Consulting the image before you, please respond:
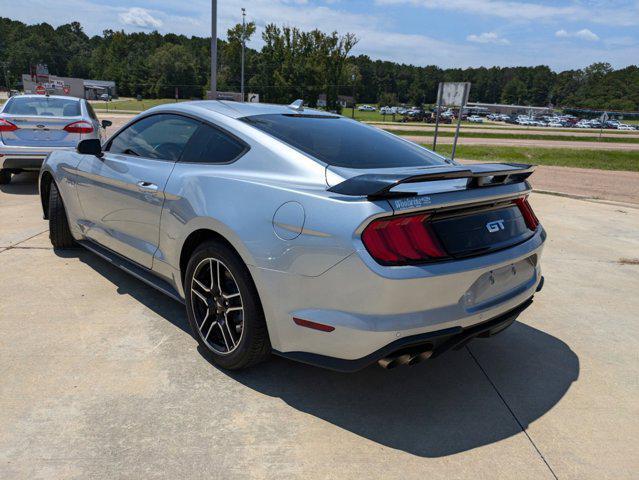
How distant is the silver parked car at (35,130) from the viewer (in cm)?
772

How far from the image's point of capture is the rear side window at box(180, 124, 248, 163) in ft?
9.61

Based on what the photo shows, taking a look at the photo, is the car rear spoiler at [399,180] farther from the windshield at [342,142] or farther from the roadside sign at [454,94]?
the roadside sign at [454,94]

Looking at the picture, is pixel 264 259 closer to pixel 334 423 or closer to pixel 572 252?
pixel 334 423

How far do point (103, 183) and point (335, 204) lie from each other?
7.84 feet

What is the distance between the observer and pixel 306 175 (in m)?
2.51

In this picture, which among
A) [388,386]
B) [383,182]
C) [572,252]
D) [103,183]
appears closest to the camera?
[383,182]

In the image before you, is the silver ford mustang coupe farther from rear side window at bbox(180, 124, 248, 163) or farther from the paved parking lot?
the paved parking lot

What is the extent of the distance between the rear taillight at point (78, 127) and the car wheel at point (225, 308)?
6.25 m

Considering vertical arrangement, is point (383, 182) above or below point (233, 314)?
above

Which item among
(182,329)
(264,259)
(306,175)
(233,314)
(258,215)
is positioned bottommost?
(182,329)

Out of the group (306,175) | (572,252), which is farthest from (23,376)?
(572,252)

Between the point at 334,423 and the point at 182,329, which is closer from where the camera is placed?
the point at 334,423

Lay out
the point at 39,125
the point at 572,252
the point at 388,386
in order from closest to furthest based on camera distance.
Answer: the point at 388,386 → the point at 572,252 → the point at 39,125

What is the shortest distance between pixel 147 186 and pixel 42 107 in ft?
21.2
